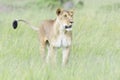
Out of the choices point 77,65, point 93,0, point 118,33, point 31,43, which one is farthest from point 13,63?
point 93,0

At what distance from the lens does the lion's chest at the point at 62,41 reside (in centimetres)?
707

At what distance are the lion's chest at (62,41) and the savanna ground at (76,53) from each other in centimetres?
24

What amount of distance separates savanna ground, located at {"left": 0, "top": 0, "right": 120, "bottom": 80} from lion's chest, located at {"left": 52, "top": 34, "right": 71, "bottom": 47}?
0.78ft

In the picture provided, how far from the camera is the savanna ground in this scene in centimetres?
561

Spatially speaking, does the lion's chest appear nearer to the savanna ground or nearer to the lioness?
the lioness

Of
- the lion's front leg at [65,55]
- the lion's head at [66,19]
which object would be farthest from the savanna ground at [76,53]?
the lion's head at [66,19]

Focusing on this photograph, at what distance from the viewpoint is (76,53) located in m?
7.83

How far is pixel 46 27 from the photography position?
7746mm

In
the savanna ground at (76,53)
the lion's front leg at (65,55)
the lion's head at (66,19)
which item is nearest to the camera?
the savanna ground at (76,53)

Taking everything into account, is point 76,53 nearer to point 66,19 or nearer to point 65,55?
point 65,55

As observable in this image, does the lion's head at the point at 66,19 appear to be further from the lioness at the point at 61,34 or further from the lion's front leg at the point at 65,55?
the lion's front leg at the point at 65,55

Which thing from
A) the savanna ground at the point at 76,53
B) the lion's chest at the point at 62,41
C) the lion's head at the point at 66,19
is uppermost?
the lion's head at the point at 66,19

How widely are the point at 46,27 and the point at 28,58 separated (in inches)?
26.1

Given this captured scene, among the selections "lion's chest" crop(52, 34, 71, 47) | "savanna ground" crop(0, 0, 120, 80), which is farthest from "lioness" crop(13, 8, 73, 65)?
"savanna ground" crop(0, 0, 120, 80)
